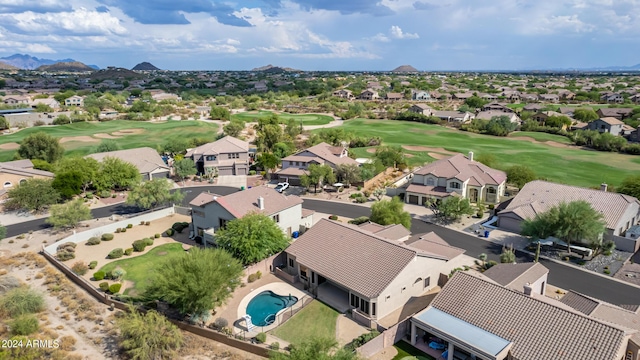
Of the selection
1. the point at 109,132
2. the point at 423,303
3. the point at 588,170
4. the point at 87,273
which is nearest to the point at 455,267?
the point at 423,303

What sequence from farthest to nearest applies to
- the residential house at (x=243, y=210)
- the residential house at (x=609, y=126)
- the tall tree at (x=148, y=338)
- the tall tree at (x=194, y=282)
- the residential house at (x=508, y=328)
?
the residential house at (x=609, y=126) < the residential house at (x=243, y=210) < the tall tree at (x=194, y=282) < the tall tree at (x=148, y=338) < the residential house at (x=508, y=328)

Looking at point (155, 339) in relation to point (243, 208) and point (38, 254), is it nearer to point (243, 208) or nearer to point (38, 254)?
point (243, 208)

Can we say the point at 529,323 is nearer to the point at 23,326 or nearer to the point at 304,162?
the point at 23,326

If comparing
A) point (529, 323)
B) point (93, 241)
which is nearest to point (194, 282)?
point (529, 323)

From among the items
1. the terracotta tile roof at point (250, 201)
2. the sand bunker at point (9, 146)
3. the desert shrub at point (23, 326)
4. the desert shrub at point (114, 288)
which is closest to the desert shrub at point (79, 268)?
the desert shrub at point (114, 288)

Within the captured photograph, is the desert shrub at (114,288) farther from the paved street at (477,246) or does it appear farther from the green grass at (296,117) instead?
the green grass at (296,117)

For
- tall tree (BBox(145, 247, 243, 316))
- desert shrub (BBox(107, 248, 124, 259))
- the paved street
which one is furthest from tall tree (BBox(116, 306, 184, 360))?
the paved street
